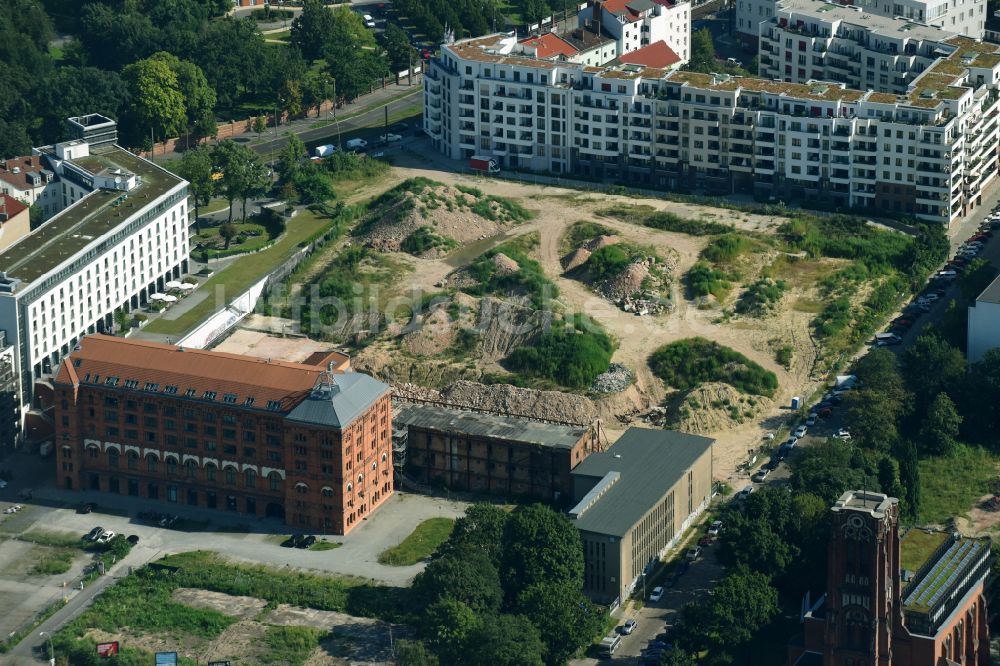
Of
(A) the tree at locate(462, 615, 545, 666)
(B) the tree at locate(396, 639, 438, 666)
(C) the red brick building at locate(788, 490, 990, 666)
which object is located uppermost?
(C) the red brick building at locate(788, 490, 990, 666)

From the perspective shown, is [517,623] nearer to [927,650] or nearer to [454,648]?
[454,648]

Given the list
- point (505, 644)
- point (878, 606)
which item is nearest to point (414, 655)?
point (505, 644)

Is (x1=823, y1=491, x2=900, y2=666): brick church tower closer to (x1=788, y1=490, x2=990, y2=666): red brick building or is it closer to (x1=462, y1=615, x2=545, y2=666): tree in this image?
(x1=788, y1=490, x2=990, y2=666): red brick building

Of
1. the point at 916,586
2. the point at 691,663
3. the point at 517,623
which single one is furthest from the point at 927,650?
the point at 517,623

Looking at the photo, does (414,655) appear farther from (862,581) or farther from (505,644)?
(862,581)

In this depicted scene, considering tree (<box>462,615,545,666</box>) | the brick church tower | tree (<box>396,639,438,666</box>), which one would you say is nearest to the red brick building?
the brick church tower

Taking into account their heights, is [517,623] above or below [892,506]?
below

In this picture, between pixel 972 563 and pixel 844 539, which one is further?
pixel 972 563

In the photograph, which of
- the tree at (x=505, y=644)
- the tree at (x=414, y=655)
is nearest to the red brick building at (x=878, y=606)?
the tree at (x=505, y=644)
